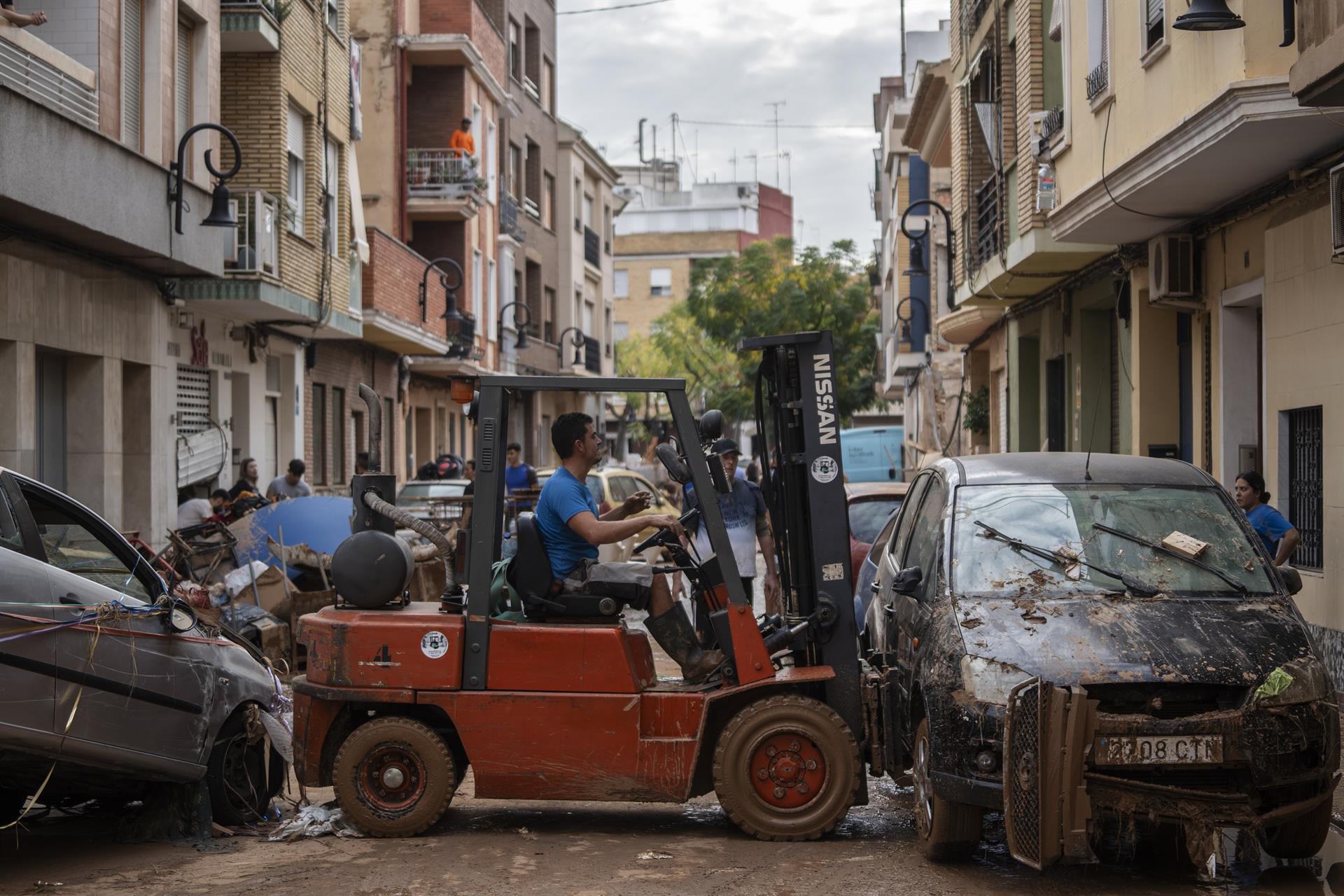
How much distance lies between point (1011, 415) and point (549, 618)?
686 inches

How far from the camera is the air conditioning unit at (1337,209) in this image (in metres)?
10.1

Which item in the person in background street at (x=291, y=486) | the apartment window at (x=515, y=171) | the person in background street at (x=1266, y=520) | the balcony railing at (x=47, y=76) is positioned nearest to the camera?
the person in background street at (x=1266, y=520)

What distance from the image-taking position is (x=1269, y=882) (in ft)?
21.1

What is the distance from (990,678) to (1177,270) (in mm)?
9189

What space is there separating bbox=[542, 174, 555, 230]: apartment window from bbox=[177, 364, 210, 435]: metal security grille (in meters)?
27.7

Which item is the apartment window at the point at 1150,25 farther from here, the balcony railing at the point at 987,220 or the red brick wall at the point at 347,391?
Answer: the red brick wall at the point at 347,391

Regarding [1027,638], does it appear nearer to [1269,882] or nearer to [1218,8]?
[1269,882]

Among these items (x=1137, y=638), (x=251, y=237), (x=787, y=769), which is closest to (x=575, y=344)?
(x=251, y=237)

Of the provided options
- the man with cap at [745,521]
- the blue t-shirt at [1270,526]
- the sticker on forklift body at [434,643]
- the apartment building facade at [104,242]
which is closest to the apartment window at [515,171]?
the apartment building facade at [104,242]

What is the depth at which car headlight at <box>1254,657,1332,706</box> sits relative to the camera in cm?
613

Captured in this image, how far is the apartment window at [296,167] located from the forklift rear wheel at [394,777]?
639 inches

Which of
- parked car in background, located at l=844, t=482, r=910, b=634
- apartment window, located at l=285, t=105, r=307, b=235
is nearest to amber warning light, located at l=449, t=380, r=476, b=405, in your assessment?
parked car in background, located at l=844, t=482, r=910, b=634

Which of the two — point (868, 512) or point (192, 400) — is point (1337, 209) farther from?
point (192, 400)

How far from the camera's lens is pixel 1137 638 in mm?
6375
